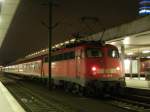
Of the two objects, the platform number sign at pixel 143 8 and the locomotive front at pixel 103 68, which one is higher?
the platform number sign at pixel 143 8

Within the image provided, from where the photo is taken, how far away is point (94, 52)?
21.0 meters

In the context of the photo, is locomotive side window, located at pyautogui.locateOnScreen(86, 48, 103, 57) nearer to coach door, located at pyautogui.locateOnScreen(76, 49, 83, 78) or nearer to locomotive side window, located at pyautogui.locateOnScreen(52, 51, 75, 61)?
coach door, located at pyautogui.locateOnScreen(76, 49, 83, 78)

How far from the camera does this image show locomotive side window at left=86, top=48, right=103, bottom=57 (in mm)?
20781

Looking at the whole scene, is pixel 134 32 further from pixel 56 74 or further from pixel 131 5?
pixel 56 74

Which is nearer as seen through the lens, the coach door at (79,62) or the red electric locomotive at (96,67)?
the red electric locomotive at (96,67)

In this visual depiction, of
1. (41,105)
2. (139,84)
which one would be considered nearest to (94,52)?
(41,105)

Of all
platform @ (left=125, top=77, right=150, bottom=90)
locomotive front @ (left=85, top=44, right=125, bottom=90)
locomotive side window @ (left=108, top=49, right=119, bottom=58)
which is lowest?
platform @ (left=125, top=77, right=150, bottom=90)

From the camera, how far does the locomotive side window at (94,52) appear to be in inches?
818

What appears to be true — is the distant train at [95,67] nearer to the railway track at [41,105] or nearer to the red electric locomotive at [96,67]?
the red electric locomotive at [96,67]

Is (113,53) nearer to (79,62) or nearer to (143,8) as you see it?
(79,62)

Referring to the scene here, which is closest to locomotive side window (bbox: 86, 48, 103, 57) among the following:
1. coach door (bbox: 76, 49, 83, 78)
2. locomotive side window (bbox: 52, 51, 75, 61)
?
coach door (bbox: 76, 49, 83, 78)

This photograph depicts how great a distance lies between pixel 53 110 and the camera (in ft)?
50.2

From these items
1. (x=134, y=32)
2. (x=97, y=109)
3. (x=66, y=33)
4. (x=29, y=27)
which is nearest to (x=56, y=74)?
(x=134, y=32)

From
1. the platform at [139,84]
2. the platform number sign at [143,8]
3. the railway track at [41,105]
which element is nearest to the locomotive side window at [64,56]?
the railway track at [41,105]
